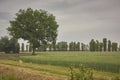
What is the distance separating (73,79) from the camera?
318 inches

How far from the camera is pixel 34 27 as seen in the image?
72125mm

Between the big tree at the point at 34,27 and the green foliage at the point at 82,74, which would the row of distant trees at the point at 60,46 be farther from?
the green foliage at the point at 82,74

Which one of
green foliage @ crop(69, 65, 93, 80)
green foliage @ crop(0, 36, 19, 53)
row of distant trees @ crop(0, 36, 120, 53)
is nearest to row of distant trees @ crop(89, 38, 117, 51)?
row of distant trees @ crop(0, 36, 120, 53)

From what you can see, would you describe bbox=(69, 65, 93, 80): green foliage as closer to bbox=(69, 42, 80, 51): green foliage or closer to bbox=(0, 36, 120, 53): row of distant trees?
bbox=(0, 36, 120, 53): row of distant trees

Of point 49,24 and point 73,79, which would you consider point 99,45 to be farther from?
point 73,79

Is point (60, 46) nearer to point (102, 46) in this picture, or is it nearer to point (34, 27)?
point (102, 46)

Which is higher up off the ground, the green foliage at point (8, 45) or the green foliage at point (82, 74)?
the green foliage at point (8, 45)

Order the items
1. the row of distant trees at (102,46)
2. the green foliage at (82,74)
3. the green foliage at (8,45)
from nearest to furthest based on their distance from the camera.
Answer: the green foliage at (82,74) → the green foliage at (8,45) → the row of distant trees at (102,46)

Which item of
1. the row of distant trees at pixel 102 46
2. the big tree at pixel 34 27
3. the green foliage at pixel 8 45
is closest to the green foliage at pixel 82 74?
the big tree at pixel 34 27

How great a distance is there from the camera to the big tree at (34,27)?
7119cm

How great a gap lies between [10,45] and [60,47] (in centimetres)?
6287

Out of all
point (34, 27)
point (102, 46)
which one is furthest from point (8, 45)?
point (102, 46)

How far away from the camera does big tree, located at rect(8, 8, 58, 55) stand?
71188 mm

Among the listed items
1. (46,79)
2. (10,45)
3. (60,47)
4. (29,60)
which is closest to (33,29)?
(10,45)
